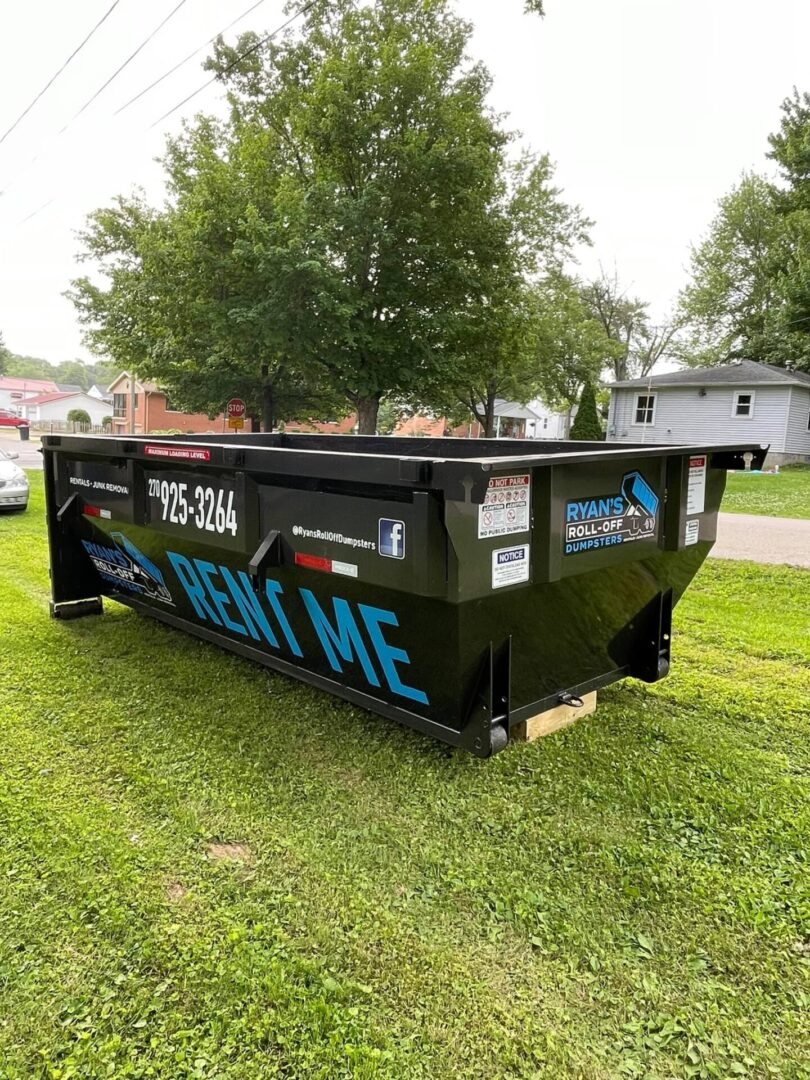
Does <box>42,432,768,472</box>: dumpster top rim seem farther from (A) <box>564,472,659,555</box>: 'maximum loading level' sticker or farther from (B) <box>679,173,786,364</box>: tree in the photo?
(B) <box>679,173,786,364</box>: tree

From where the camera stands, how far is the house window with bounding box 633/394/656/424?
29.3 metres

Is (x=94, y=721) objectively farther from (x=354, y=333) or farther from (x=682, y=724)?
(x=354, y=333)

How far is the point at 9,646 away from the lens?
4594 millimetres

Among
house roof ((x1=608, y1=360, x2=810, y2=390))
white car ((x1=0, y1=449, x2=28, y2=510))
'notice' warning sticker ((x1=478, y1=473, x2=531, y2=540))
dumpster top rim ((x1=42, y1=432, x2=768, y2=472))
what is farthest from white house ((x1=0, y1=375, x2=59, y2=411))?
'notice' warning sticker ((x1=478, y1=473, x2=531, y2=540))

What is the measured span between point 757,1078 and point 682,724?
1.98 meters

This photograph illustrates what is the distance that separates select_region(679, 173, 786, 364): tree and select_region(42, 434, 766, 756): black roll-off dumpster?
34.6 m

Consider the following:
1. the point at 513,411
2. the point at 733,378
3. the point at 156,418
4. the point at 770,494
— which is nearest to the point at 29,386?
the point at 156,418

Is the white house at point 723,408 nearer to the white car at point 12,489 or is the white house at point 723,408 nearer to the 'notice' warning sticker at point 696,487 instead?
the white car at point 12,489

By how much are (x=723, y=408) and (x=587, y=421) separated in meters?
5.05

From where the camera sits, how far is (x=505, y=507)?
7.91 feet

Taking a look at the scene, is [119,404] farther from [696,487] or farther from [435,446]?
[696,487]

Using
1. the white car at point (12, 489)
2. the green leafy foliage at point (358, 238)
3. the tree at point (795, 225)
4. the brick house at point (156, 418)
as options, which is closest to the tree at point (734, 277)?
the tree at point (795, 225)

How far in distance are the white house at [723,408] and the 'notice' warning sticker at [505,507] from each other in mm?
23362

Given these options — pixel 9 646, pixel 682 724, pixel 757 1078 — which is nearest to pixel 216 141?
pixel 9 646
